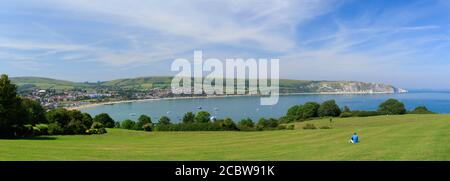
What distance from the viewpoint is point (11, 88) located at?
111ft

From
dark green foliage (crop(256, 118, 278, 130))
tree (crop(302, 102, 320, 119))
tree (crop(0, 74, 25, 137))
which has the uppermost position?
tree (crop(0, 74, 25, 137))

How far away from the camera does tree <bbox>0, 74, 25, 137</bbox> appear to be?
1305 inches

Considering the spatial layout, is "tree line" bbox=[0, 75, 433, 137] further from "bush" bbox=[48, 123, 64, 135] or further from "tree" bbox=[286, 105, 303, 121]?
"tree" bbox=[286, 105, 303, 121]

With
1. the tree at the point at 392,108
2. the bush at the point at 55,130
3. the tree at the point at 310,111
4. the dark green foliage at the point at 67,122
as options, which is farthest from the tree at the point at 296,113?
the bush at the point at 55,130

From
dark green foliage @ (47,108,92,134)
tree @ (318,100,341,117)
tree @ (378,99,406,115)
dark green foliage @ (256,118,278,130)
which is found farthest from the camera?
tree @ (318,100,341,117)

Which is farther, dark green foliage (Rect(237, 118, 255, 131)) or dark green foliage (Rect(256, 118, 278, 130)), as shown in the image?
dark green foliage (Rect(256, 118, 278, 130))

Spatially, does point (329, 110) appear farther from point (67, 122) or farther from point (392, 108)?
point (67, 122)

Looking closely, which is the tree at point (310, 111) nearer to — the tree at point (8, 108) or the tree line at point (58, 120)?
the tree line at point (58, 120)

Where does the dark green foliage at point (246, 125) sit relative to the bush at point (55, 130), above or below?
below

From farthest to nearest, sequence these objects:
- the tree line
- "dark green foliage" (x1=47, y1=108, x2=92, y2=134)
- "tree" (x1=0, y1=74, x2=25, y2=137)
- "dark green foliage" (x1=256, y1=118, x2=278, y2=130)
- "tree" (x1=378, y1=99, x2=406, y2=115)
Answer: "tree" (x1=378, y1=99, x2=406, y2=115) < "dark green foliage" (x1=256, y1=118, x2=278, y2=130) < "dark green foliage" (x1=47, y1=108, x2=92, y2=134) < the tree line < "tree" (x1=0, y1=74, x2=25, y2=137)

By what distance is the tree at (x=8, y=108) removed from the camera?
33156mm

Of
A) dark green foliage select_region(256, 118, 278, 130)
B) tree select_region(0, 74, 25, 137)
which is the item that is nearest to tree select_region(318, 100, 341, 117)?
dark green foliage select_region(256, 118, 278, 130)

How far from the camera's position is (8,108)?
33.8 meters
